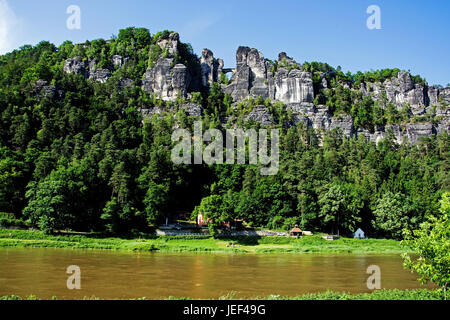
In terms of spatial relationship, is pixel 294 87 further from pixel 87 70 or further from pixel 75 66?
pixel 75 66

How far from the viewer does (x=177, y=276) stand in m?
26.6

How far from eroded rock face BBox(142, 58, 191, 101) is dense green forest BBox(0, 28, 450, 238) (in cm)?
431

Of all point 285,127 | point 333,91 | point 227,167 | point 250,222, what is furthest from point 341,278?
point 333,91

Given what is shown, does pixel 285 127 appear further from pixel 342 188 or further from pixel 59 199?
pixel 59 199

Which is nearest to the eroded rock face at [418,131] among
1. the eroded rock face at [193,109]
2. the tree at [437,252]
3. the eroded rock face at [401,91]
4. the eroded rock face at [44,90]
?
the eroded rock face at [401,91]

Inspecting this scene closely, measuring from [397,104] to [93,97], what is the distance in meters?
99.2

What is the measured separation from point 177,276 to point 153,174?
36778 mm

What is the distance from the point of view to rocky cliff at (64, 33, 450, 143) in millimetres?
110250

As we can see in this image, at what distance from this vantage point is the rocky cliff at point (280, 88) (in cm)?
11025

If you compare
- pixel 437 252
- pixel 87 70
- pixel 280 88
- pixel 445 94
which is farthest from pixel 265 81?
pixel 437 252

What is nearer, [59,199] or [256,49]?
[59,199]

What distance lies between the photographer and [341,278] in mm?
27734

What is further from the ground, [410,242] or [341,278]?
[410,242]
